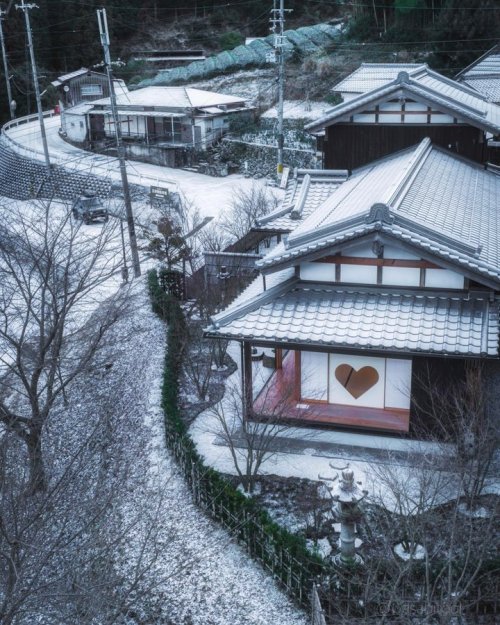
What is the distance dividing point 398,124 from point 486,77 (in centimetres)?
1802

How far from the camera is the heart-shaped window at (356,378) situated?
15.2m

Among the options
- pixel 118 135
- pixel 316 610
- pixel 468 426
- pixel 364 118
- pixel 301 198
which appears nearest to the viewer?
pixel 316 610

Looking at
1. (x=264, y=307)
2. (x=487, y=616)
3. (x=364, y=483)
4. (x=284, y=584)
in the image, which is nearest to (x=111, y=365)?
(x=264, y=307)

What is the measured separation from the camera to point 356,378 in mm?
15352

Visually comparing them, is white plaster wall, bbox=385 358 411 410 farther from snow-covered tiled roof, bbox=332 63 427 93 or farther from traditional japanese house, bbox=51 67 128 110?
traditional japanese house, bbox=51 67 128 110

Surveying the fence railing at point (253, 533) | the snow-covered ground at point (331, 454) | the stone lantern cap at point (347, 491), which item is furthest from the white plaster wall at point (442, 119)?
the stone lantern cap at point (347, 491)

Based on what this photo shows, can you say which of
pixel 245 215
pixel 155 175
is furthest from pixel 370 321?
pixel 155 175

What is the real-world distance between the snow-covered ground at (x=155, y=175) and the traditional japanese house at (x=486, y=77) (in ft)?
37.1

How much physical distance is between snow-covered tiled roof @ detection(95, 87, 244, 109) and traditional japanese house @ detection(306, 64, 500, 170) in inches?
899

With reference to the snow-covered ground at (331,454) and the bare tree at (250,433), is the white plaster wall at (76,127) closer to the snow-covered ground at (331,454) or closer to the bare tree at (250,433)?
the bare tree at (250,433)

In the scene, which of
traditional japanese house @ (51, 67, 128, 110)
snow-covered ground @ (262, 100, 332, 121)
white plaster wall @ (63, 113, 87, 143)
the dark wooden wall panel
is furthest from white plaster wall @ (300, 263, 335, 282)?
traditional japanese house @ (51, 67, 128, 110)

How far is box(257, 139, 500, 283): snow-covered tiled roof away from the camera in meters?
13.9

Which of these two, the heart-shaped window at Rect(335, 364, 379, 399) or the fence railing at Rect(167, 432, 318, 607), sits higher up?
the heart-shaped window at Rect(335, 364, 379, 399)

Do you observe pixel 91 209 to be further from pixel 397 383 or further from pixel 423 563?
pixel 423 563
